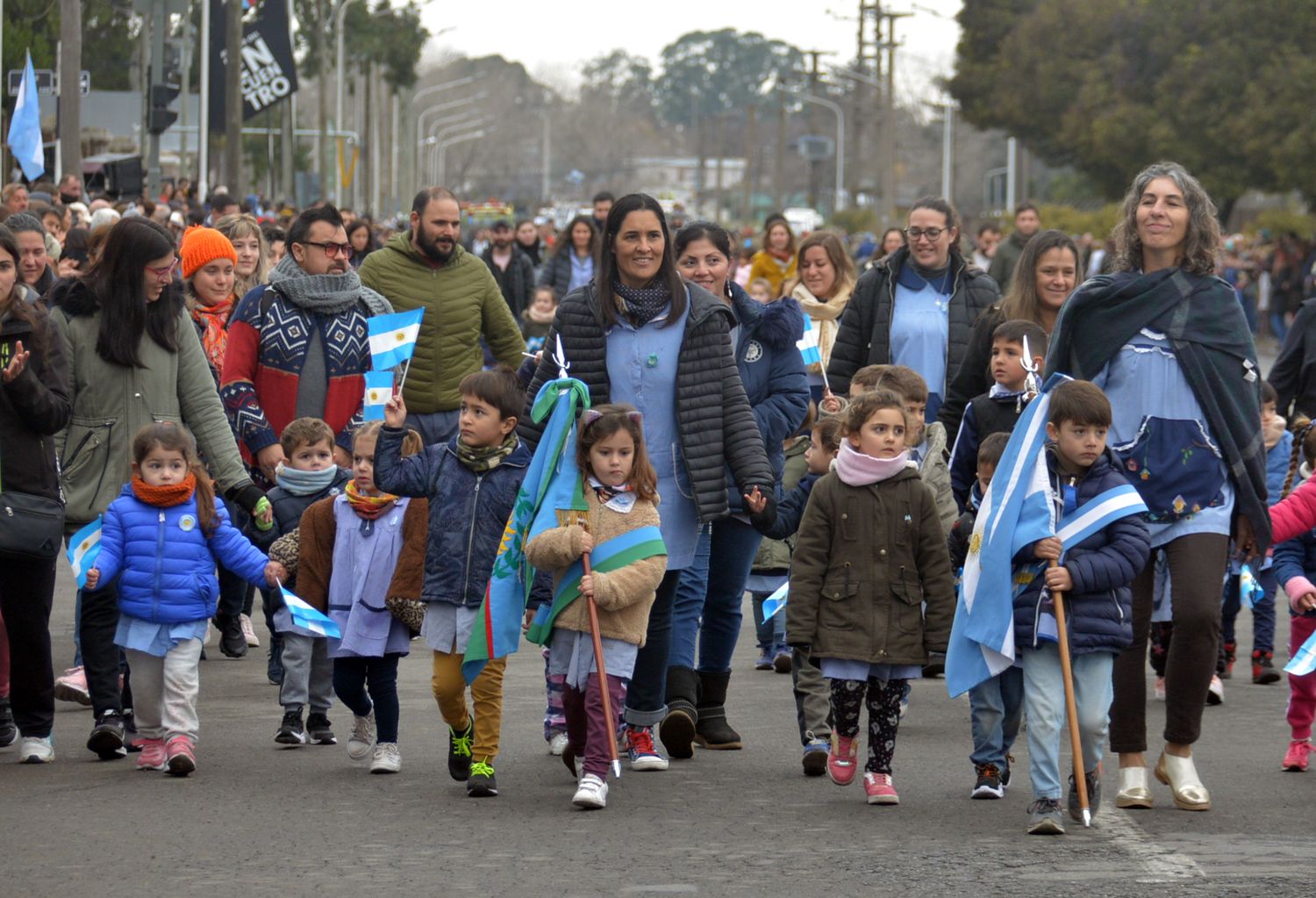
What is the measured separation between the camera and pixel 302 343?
9.34 meters

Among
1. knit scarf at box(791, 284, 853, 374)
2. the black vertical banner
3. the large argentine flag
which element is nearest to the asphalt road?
the large argentine flag

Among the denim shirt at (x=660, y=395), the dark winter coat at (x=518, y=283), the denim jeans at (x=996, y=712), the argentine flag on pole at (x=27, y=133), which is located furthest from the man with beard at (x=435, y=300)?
the argentine flag on pole at (x=27, y=133)

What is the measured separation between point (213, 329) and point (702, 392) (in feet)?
11.0

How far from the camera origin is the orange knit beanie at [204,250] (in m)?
10.0

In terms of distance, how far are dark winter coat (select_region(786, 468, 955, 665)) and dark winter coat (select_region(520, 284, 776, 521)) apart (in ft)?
1.52

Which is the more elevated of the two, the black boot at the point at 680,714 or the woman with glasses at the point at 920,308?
the woman with glasses at the point at 920,308

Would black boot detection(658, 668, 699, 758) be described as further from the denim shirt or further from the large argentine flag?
the large argentine flag

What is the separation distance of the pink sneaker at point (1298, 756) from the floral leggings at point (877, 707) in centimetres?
162

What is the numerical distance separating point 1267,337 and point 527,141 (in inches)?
6000

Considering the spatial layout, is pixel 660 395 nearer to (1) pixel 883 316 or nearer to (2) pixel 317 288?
(2) pixel 317 288

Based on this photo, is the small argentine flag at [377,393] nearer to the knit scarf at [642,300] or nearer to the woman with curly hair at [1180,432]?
the knit scarf at [642,300]

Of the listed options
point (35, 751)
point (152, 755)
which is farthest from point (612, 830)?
point (35, 751)

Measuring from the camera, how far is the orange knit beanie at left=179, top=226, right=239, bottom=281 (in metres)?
10.0

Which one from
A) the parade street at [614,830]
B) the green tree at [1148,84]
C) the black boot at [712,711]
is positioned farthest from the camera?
the green tree at [1148,84]
